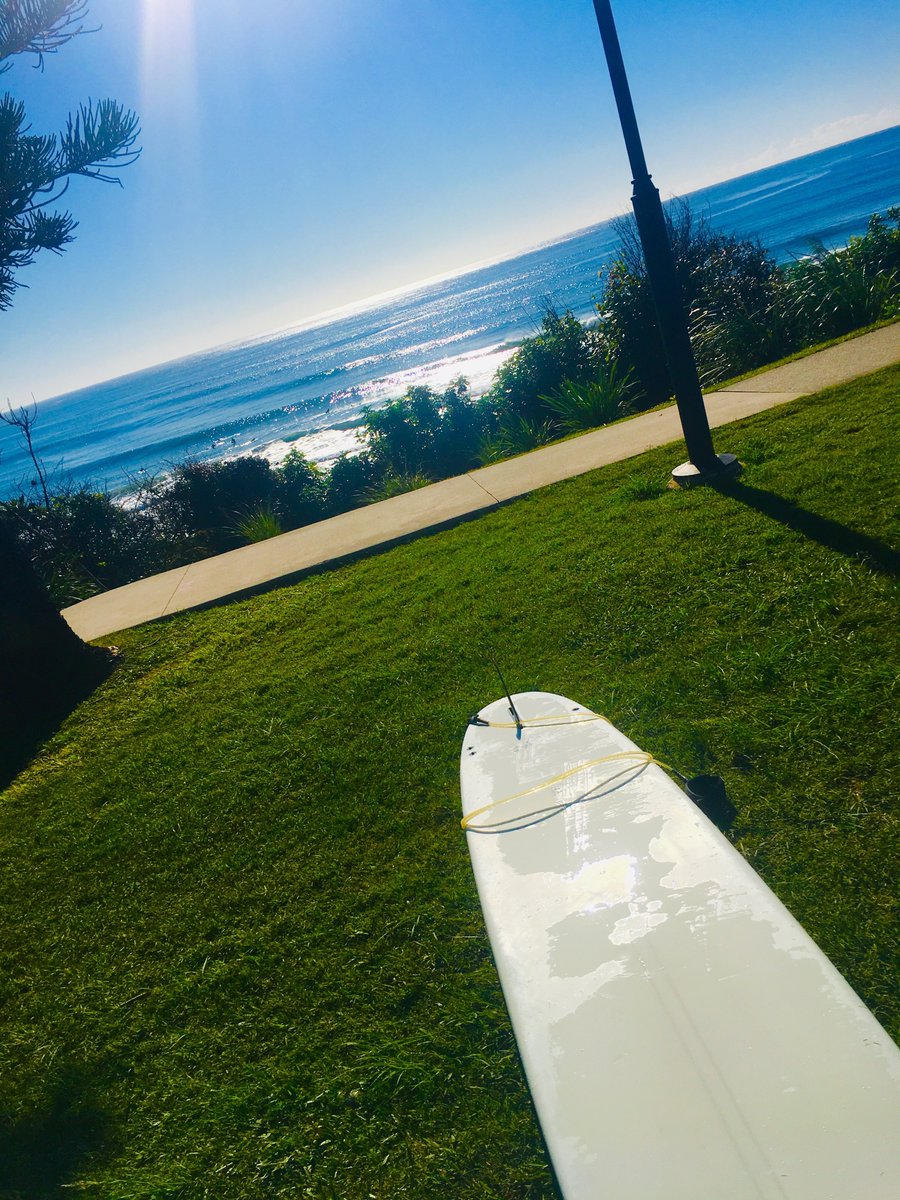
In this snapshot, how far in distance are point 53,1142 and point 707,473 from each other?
18.6 ft

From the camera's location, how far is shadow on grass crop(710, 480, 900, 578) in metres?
3.77

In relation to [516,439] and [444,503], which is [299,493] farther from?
[444,503]

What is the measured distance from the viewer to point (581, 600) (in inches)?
178

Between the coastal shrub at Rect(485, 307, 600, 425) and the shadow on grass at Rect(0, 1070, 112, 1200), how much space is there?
425 inches

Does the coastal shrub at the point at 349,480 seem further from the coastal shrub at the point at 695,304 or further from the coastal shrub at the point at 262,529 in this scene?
the coastal shrub at the point at 695,304

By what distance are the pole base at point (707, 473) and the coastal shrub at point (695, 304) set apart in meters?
4.62

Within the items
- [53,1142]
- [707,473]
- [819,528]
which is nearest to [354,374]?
[707,473]

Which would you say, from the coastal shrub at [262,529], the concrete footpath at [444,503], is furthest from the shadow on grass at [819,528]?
the coastal shrub at [262,529]

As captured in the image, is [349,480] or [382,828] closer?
[382,828]

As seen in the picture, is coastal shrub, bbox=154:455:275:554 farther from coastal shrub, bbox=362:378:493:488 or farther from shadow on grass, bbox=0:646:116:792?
shadow on grass, bbox=0:646:116:792

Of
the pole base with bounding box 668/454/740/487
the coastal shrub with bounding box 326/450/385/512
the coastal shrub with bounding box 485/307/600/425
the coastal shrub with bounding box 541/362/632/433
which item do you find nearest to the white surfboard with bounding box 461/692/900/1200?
the pole base with bounding box 668/454/740/487

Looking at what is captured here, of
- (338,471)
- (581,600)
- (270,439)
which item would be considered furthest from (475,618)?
(270,439)

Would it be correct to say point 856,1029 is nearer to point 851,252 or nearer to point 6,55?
point 6,55

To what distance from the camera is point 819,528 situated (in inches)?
168
